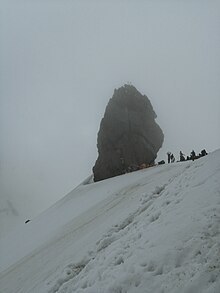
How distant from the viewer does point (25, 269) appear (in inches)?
588

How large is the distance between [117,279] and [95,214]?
11195 mm

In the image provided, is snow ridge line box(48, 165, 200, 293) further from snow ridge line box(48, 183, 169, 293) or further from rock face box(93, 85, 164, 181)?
rock face box(93, 85, 164, 181)

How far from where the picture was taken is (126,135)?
124 ft

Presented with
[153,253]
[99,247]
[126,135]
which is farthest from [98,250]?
[126,135]

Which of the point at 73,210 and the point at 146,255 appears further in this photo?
the point at 73,210

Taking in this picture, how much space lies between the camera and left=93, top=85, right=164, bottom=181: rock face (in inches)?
1453

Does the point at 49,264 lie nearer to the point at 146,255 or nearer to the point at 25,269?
the point at 25,269

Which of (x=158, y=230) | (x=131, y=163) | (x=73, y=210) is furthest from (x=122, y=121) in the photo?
(x=158, y=230)

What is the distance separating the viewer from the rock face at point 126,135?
121ft

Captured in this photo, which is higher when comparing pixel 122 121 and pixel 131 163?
pixel 122 121

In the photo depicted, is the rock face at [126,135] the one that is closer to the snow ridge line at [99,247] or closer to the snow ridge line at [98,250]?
the snow ridge line at [99,247]

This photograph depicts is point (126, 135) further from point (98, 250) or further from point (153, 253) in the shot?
point (153, 253)

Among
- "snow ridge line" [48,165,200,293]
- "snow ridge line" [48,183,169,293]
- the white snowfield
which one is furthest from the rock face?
"snow ridge line" [48,165,200,293]

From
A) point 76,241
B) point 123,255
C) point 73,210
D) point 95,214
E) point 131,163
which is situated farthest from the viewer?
point 131,163
